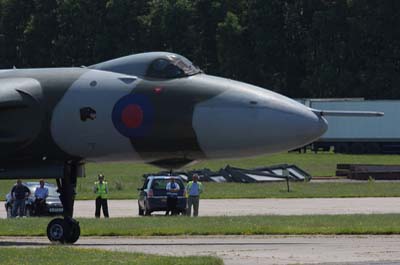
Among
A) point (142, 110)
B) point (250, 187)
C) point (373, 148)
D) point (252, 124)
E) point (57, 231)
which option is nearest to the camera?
point (252, 124)

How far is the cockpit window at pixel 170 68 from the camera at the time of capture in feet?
68.3

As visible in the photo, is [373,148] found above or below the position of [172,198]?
below

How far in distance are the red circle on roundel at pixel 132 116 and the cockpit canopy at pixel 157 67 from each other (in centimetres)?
71

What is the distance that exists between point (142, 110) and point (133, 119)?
22 centimetres

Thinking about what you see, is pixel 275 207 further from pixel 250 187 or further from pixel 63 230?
pixel 63 230

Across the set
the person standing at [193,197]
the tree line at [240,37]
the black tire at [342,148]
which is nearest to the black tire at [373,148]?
the black tire at [342,148]

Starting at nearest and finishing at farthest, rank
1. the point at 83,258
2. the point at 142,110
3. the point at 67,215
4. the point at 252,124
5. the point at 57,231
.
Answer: the point at 83,258 → the point at 252,124 → the point at 142,110 → the point at 67,215 → the point at 57,231

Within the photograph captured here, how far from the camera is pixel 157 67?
20953 millimetres

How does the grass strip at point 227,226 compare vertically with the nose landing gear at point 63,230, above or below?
below

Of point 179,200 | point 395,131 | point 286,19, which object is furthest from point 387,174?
point 286,19

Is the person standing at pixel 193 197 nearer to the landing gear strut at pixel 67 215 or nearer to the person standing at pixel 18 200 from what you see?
the person standing at pixel 18 200

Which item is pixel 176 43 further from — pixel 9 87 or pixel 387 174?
pixel 9 87

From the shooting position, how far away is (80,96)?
2062cm

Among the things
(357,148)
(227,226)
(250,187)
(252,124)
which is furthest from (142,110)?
(357,148)
